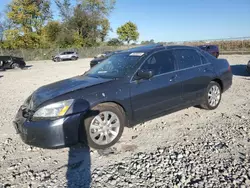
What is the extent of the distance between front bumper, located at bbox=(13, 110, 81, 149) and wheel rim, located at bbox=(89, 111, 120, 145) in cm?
27

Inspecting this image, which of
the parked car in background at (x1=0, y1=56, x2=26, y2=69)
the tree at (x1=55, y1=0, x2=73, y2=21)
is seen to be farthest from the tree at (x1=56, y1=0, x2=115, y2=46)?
the parked car in background at (x1=0, y1=56, x2=26, y2=69)

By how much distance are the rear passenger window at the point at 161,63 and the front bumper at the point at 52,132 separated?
1.65 metres

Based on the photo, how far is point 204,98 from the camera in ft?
16.4

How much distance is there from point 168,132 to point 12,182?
2.63 meters

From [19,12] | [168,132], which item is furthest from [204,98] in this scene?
[19,12]

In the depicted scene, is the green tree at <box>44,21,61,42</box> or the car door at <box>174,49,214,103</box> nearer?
the car door at <box>174,49,214,103</box>

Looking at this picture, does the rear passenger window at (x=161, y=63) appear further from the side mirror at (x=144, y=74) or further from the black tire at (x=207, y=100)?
the black tire at (x=207, y=100)

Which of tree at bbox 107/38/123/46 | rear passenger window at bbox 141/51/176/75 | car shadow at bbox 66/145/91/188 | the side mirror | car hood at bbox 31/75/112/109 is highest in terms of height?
tree at bbox 107/38/123/46

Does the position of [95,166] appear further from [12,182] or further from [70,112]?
[12,182]

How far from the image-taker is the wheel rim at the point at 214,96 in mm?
5141

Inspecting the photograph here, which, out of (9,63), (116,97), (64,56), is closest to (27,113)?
(116,97)

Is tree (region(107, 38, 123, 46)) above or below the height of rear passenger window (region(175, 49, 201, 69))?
above

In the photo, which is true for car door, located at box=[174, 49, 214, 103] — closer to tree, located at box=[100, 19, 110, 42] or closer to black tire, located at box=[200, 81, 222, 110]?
black tire, located at box=[200, 81, 222, 110]

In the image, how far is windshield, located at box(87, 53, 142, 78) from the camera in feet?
13.3
